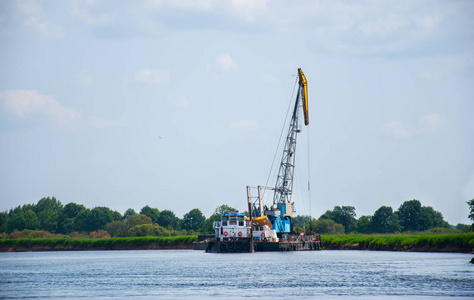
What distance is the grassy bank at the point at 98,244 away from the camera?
156375mm

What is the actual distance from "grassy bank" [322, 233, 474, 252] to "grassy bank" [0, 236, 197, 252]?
3959 centimetres

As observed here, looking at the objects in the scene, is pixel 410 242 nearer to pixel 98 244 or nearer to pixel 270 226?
pixel 270 226

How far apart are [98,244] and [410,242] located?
281 ft

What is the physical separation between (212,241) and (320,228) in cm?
8357

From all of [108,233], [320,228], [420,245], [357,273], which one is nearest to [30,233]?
[108,233]

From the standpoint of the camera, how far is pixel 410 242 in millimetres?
107000

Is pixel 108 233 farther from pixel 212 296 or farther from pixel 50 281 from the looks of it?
pixel 212 296

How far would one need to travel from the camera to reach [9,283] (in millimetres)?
54250

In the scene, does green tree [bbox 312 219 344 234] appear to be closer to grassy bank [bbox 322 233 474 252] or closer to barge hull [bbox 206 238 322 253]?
grassy bank [bbox 322 233 474 252]

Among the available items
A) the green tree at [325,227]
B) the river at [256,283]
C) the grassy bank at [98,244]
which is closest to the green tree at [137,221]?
the grassy bank at [98,244]

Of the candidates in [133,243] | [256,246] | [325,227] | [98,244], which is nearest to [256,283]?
[256,246]

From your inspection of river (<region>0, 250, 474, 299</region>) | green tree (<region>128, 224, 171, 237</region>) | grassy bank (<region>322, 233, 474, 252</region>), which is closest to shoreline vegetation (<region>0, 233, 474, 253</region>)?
grassy bank (<region>322, 233, 474, 252</region>)

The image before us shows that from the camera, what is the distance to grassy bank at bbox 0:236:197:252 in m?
156

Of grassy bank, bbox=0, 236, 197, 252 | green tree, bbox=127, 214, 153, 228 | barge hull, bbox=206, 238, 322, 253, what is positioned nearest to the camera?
barge hull, bbox=206, 238, 322, 253
